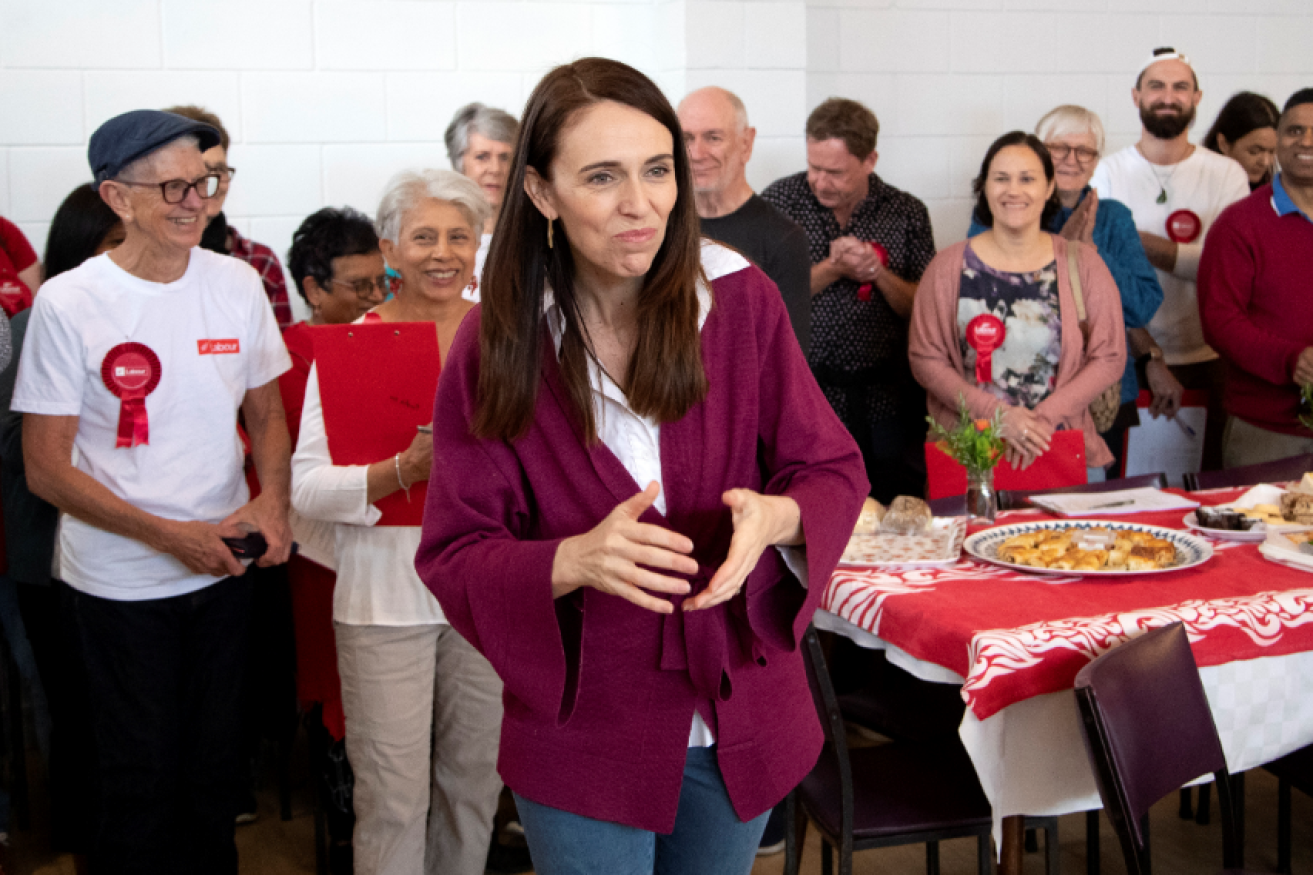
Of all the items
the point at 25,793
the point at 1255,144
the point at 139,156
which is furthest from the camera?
the point at 1255,144

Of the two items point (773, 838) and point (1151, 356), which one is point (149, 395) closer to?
point (773, 838)

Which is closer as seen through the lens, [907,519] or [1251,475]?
[907,519]

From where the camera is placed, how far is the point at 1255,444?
12.1 feet

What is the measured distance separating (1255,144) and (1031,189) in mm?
1990

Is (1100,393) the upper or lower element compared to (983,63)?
lower

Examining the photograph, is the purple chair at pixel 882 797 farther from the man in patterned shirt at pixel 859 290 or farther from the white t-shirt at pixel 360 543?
the man in patterned shirt at pixel 859 290

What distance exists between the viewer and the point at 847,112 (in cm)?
366

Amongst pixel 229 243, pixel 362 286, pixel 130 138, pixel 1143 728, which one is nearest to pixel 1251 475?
pixel 1143 728

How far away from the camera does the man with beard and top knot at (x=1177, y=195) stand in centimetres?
425

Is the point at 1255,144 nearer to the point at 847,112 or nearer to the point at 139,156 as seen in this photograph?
the point at 847,112

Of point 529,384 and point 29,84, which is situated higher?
point 29,84

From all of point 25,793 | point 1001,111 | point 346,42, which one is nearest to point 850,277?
point 1001,111

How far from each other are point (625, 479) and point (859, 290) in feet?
8.36

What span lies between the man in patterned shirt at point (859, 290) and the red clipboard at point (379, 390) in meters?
1.81
